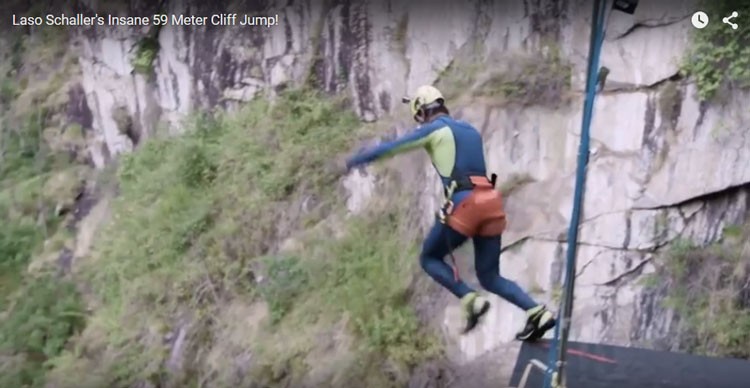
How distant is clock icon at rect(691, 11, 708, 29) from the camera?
2.45 metres

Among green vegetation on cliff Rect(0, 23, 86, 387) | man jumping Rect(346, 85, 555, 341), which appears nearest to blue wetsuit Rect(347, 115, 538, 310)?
man jumping Rect(346, 85, 555, 341)

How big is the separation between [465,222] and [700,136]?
0.82m

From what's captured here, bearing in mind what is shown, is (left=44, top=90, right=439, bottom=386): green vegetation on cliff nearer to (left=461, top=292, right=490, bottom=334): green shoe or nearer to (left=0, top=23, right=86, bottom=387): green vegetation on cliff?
(left=0, top=23, right=86, bottom=387): green vegetation on cliff

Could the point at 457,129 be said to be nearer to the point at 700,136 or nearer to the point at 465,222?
the point at 465,222

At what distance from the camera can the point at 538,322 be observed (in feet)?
7.53

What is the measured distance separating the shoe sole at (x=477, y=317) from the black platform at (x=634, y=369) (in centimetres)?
14

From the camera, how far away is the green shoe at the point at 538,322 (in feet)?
7.51

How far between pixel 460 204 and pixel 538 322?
382 mm

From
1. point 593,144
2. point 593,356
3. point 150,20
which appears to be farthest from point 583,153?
point 150,20

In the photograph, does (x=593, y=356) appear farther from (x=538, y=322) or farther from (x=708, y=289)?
(x=708, y=289)

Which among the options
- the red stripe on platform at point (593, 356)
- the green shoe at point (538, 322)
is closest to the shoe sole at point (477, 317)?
the green shoe at point (538, 322)

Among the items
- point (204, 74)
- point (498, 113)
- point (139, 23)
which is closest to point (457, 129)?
point (498, 113)

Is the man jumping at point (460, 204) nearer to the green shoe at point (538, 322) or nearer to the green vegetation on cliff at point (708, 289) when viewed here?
the green shoe at point (538, 322)

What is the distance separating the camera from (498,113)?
2.58 metres
